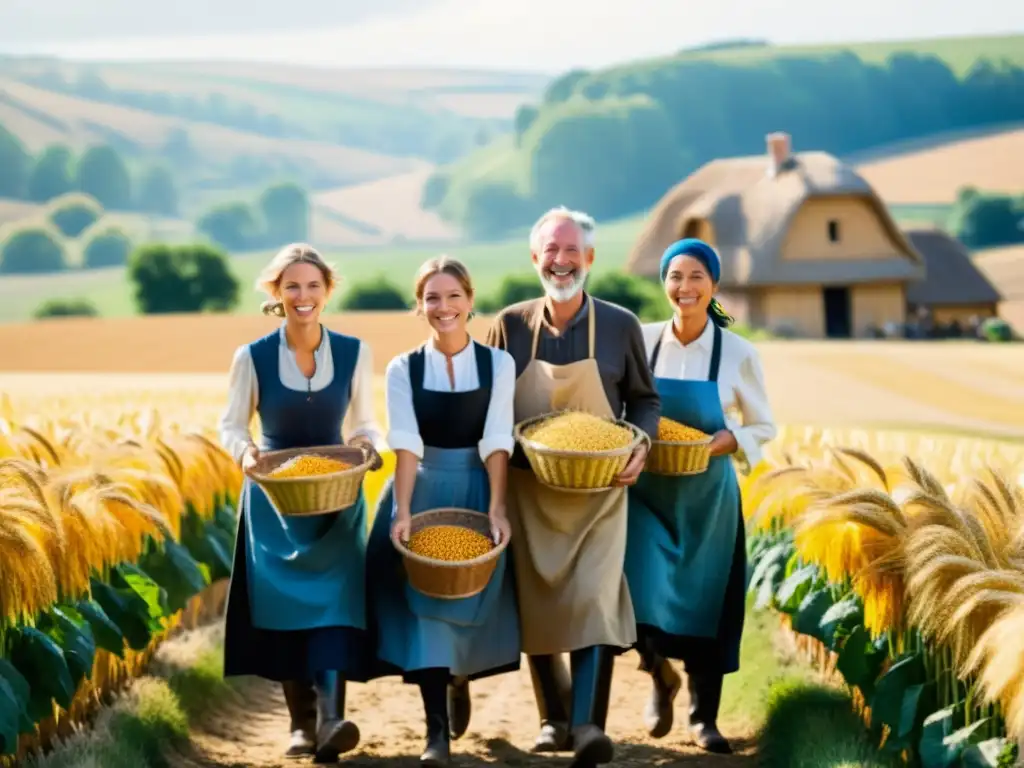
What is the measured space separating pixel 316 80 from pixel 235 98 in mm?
8732

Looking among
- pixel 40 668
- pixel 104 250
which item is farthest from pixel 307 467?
pixel 104 250

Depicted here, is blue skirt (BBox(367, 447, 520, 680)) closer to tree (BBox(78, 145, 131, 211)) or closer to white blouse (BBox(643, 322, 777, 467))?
white blouse (BBox(643, 322, 777, 467))

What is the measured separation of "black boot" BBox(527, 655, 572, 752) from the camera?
5844 mm

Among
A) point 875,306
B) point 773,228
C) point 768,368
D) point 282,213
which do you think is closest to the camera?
point 768,368

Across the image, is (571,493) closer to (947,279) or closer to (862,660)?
(862,660)

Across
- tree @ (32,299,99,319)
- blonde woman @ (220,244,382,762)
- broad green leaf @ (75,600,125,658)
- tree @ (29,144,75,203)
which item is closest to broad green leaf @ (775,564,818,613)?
blonde woman @ (220,244,382,762)

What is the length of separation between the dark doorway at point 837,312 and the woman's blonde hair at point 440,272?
37687 mm

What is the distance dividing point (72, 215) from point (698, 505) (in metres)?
104

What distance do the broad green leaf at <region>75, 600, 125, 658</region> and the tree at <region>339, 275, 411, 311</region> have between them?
42014mm


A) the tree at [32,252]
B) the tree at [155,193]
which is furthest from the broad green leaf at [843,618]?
the tree at [155,193]

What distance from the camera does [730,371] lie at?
234 inches

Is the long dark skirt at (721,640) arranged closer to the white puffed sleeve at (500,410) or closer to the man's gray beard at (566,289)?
the white puffed sleeve at (500,410)

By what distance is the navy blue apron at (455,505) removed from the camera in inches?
209

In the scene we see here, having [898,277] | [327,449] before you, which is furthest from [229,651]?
[898,277]
